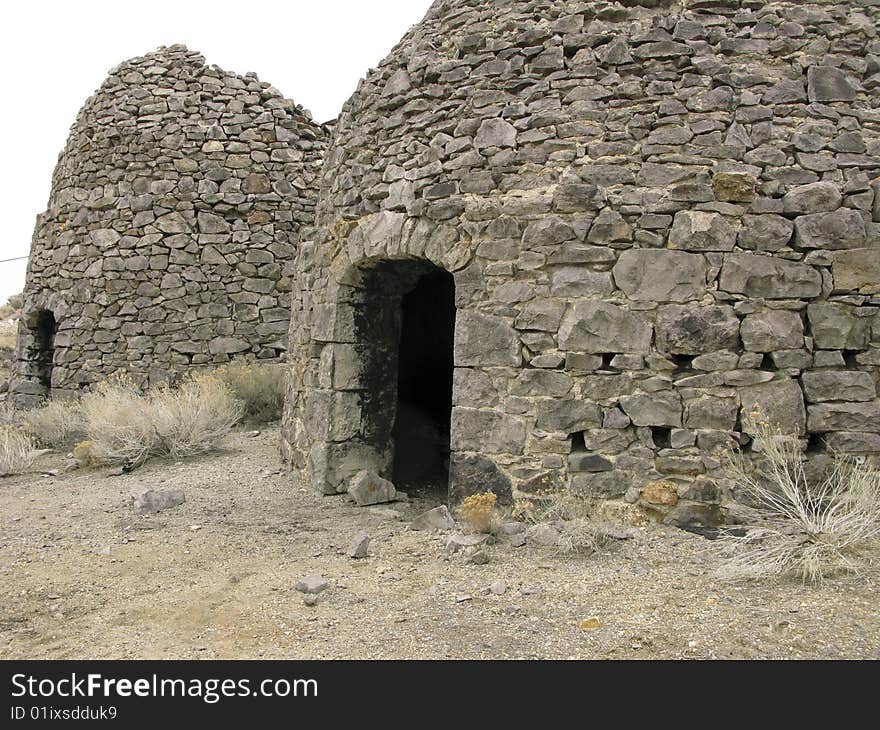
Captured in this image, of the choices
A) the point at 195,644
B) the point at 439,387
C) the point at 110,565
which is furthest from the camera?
the point at 439,387

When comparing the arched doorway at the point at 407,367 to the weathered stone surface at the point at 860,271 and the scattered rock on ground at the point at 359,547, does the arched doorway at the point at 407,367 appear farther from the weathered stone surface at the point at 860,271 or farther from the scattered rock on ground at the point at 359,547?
the weathered stone surface at the point at 860,271

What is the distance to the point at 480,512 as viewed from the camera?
4.43 metres

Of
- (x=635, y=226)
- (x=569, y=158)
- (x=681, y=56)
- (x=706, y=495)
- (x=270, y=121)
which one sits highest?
(x=270, y=121)

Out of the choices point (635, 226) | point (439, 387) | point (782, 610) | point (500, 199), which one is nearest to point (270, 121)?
point (439, 387)

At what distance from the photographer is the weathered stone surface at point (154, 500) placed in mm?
5332

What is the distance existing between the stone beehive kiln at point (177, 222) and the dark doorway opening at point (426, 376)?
2.55 meters

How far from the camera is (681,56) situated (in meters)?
4.84

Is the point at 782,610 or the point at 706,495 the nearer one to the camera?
the point at 782,610

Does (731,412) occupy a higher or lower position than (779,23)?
lower

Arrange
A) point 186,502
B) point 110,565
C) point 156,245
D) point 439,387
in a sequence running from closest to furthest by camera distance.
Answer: point 110,565
point 186,502
point 439,387
point 156,245

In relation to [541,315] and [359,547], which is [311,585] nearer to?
[359,547]

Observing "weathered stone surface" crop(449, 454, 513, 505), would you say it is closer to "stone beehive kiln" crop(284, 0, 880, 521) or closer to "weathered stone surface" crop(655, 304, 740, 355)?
"stone beehive kiln" crop(284, 0, 880, 521)

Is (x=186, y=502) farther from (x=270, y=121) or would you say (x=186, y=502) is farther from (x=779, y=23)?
(x=270, y=121)

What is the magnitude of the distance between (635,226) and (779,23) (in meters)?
1.75
